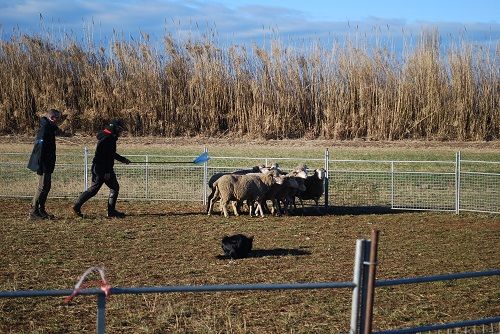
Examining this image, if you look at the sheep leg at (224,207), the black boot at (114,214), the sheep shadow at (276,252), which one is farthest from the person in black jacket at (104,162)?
the sheep shadow at (276,252)

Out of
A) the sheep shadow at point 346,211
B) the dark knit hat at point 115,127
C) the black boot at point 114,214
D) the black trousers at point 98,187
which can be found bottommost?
the sheep shadow at point 346,211

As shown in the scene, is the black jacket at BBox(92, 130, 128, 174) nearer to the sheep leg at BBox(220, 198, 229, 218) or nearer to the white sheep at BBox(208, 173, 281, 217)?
the white sheep at BBox(208, 173, 281, 217)

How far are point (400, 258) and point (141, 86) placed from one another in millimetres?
18950

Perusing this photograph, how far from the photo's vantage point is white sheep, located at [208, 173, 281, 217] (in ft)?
54.2

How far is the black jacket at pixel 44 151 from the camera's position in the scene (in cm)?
1503

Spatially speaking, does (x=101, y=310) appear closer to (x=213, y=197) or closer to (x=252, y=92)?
(x=213, y=197)

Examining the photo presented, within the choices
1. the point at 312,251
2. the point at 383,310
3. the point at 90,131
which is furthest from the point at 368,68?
the point at 383,310

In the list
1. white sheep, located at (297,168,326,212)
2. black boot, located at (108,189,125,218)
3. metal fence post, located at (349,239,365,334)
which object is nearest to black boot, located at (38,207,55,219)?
black boot, located at (108,189,125,218)

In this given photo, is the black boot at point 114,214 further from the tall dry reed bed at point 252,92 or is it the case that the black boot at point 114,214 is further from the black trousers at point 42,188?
the tall dry reed bed at point 252,92

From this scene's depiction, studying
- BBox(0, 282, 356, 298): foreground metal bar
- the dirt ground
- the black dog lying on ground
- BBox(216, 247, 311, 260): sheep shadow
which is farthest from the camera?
the dirt ground

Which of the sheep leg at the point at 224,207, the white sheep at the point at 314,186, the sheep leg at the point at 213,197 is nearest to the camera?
the sheep leg at the point at 224,207

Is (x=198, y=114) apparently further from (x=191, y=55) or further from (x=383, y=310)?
(x=383, y=310)

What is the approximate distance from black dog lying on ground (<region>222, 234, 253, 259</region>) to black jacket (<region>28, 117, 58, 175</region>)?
465cm

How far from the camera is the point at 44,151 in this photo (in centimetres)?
1505
